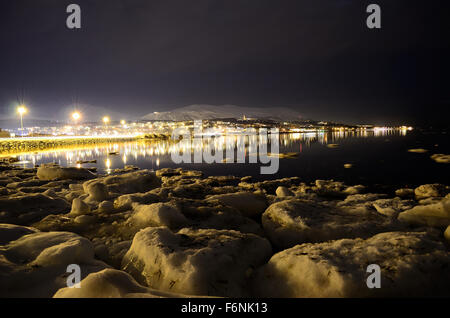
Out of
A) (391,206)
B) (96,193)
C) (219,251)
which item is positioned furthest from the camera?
(96,193)

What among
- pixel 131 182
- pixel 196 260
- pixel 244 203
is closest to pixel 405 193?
pixel 244 203

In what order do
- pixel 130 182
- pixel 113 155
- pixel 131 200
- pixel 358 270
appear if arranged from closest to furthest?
pixel 358 270 < pixel 131 200 < pixel 130 182 < pixel 113 155

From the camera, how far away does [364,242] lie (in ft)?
15.0

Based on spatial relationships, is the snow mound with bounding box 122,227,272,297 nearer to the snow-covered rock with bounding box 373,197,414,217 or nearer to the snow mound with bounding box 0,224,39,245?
the snow mound with bounding box 0,224,39,245

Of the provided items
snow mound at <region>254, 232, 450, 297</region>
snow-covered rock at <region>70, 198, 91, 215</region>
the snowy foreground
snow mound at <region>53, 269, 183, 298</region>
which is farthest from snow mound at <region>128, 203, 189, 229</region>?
snow mound at <region>53, 269, 183, 298</region>

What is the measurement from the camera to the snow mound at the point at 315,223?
20.0 feet

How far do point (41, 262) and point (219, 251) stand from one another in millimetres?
3247

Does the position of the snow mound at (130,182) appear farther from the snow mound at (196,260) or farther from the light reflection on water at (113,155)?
the light reflection on water at (113,155)

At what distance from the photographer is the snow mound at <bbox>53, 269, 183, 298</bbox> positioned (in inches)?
110

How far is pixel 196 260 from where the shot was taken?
404cm

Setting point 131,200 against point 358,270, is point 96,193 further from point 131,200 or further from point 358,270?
point 358,270
